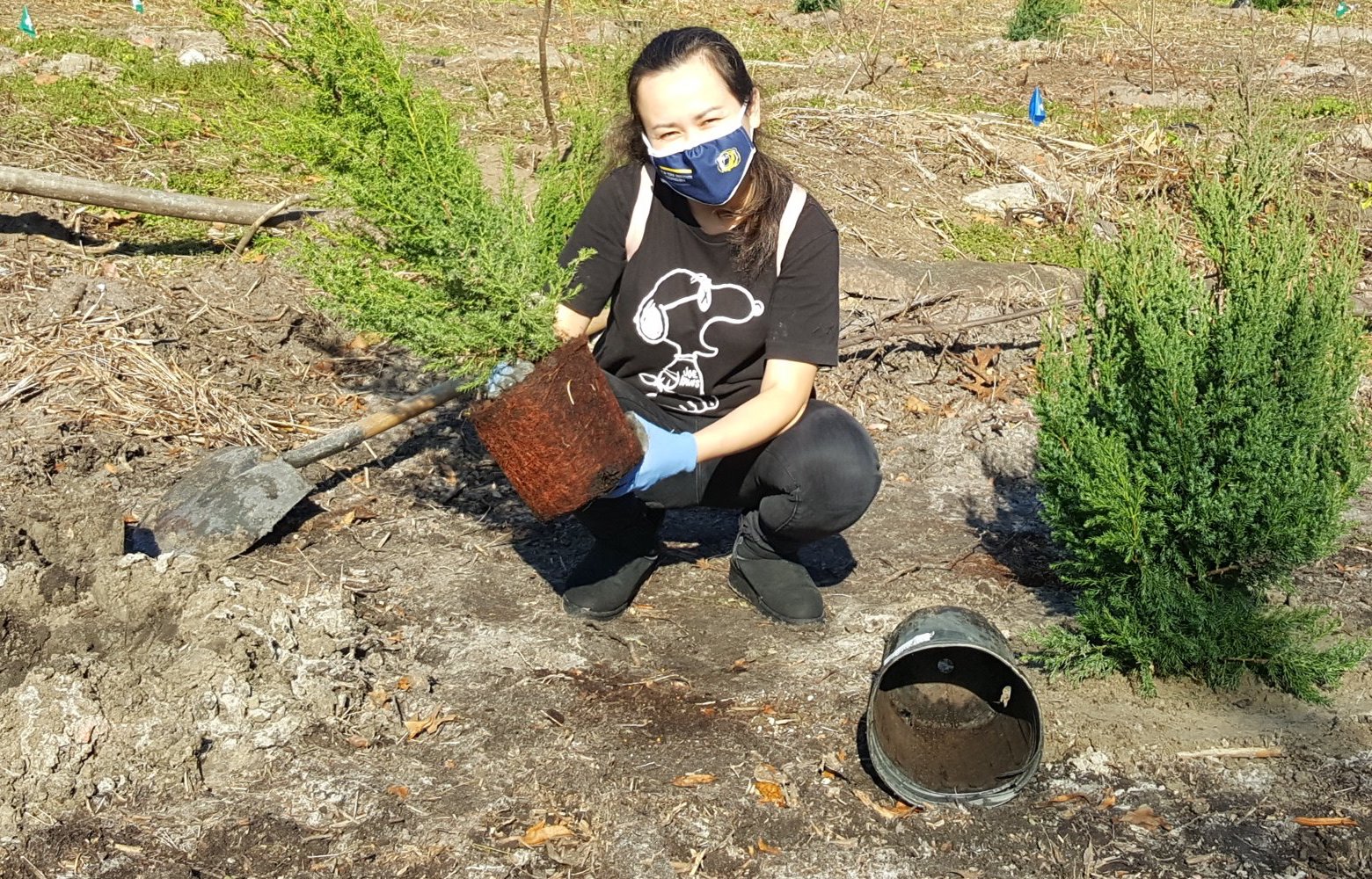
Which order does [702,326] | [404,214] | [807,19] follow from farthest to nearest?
[807,19], [702,326], [404,214]

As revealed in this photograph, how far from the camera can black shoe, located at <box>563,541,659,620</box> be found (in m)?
3.43

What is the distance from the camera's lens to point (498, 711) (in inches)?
117

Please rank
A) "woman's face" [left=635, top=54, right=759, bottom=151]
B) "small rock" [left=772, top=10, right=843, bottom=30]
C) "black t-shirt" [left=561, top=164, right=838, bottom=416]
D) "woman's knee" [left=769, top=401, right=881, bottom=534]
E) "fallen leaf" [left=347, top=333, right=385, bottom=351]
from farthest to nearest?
1. "small rock" [left=772, top=10, right=843, bottom=30]
2. "fallen leaf" [left=347, top=333, right=385, bottom=351]
3. "woman's knee" [left=769, top=401, right=881, bottom=534]
4. "black t-shirt" [left=561, top=164, right=838, bottom=416]
5. "woman's face" [left=635, top=54, right=759, bottom=151]

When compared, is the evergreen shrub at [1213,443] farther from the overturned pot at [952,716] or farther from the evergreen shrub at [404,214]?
the evergreen shrub at [404,214]

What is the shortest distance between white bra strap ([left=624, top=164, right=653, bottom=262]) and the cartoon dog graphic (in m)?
0.12

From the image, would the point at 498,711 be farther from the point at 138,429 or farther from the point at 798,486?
the point at 138,429

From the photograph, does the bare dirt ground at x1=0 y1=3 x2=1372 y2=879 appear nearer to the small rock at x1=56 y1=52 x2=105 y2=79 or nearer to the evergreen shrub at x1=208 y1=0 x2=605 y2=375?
the evergreen shrub at x1=208 y1=0 x2=605 y2=375

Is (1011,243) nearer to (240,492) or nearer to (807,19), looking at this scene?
(240,492)

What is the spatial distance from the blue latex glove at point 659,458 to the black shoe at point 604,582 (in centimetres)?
59

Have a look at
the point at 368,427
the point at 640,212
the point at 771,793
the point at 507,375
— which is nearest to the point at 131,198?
the point at 368,427

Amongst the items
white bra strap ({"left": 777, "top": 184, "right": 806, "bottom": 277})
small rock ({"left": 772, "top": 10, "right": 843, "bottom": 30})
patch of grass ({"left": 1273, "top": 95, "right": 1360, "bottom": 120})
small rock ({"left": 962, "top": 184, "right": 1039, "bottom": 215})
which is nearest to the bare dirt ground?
white bra strap ({"left": 777, "top": 184, "right": 806, "bottom": 277})

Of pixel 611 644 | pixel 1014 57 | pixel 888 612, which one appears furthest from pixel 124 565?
pixel 1014 57

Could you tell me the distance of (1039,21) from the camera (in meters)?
10.6

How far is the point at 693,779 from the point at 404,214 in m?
1.44
